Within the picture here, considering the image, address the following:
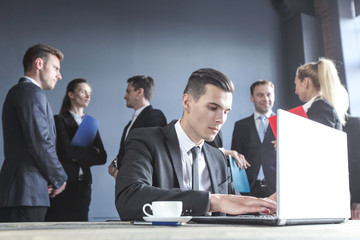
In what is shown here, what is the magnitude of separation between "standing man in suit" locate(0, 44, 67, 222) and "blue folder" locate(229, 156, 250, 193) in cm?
103

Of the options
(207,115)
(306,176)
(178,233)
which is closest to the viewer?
(178,233)

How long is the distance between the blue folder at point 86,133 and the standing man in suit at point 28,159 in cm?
44

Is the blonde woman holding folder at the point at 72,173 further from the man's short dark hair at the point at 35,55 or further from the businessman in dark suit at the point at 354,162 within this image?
the businessman in dark suit at the point at 354,162

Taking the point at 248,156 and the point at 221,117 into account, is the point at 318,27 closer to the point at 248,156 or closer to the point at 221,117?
the point at 248,156

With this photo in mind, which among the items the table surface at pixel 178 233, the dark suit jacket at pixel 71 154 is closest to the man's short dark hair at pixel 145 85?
the dark suit jacket at pixel 71 154

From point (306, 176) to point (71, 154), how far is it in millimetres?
2129

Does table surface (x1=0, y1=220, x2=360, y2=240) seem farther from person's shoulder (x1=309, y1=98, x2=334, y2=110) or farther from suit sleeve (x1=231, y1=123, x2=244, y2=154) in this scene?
suit sleeve (x1=231, y1=123, x2=244, y2=154)

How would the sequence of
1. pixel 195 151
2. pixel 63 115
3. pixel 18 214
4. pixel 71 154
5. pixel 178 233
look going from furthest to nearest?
pixel 63 115 → pixel 71 154 → pixel 18 214 → pixel 195 151 → pixel 178 233

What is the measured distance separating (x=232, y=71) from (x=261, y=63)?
455 millimetres

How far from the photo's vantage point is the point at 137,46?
4.48 metres

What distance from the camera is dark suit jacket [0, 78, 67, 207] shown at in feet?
6.54

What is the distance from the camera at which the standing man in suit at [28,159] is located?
199cm

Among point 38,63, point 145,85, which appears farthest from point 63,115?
point 145,85

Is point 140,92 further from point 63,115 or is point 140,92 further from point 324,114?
point 324,114
